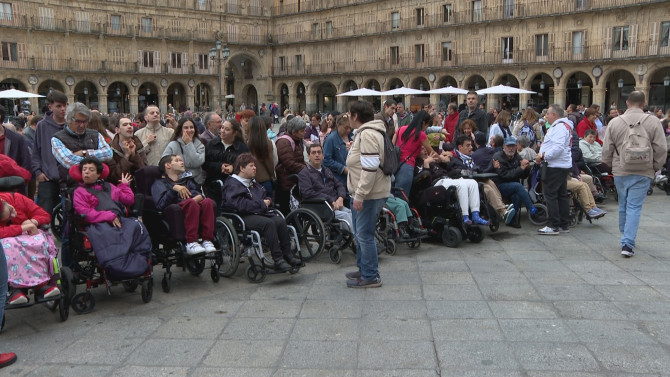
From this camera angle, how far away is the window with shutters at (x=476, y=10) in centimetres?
3391

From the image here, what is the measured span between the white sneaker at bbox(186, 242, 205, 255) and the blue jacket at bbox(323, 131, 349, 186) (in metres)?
2.30

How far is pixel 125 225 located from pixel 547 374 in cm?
360

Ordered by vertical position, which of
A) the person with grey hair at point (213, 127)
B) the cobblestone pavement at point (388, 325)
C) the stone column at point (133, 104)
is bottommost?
the cobblestone pavement at point (388, 325)

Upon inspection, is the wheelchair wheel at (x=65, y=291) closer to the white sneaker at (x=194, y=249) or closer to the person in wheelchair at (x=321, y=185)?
the white sneaker at (x=194, y=249)

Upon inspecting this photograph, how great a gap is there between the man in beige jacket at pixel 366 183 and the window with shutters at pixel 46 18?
3818 centimetres

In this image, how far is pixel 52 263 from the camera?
459 centimetres

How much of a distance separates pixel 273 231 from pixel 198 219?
2.44ft

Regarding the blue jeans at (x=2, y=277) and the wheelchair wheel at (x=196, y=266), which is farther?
the wheelchair wheel at (x=196, y=266)

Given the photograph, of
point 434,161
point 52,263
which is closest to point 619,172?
point 434,161

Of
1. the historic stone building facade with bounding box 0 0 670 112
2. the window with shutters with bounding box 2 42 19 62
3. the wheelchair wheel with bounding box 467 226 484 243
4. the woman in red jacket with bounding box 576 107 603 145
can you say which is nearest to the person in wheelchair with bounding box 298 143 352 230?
the wheelchair wheel with bounding box 467 226 484 243

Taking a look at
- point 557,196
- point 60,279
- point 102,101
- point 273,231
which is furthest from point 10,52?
point 557,196

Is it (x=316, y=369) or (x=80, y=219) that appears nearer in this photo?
(x=316, y=369)

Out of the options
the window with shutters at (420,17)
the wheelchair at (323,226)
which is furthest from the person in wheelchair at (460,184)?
the window with shutters at (420,17)

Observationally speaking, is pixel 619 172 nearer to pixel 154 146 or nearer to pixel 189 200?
pixel 189 200
